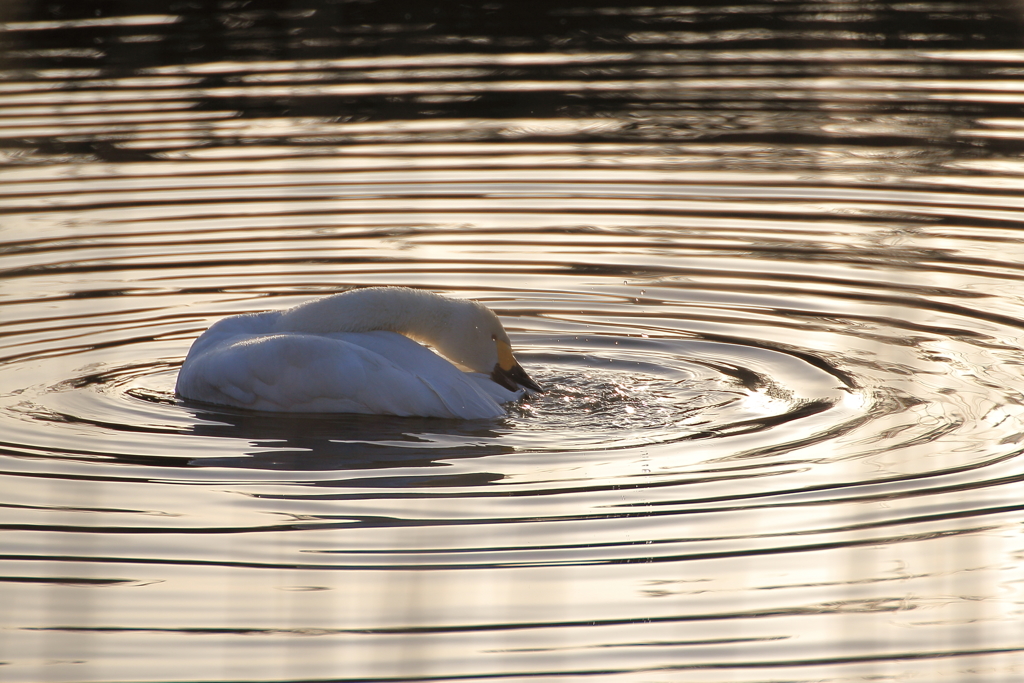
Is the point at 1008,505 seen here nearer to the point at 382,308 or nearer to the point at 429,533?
the point at 429,533

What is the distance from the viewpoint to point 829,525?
5.40 metres

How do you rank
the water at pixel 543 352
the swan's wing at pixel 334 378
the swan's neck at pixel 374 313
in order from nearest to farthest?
the water at pixel 543 352 → the swan's wing at pixel 334 378 → the swan's neck at pixel 374 313

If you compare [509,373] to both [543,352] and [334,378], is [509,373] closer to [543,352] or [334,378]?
[543,352]

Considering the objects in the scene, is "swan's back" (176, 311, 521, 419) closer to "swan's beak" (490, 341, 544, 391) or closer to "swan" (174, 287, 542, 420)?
"swan" (174, 287, 542, 420)

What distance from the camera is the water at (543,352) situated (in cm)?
467

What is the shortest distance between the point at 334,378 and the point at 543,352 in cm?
167

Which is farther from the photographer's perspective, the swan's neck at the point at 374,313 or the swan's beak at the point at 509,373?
the swan's neck at the point at 374,313

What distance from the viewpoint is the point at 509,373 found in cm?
757

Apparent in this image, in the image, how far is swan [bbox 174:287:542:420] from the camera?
7004mm

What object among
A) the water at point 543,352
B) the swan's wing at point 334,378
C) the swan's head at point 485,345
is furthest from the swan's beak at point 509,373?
the swan's wing at point 334,378

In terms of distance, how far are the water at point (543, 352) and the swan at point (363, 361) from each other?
0.41 ft

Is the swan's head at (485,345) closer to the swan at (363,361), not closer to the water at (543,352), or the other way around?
the swan at (363,361)

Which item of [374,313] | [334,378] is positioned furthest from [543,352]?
[334,378]

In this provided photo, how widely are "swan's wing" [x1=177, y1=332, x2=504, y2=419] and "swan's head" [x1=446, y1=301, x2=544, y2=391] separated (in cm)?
34
